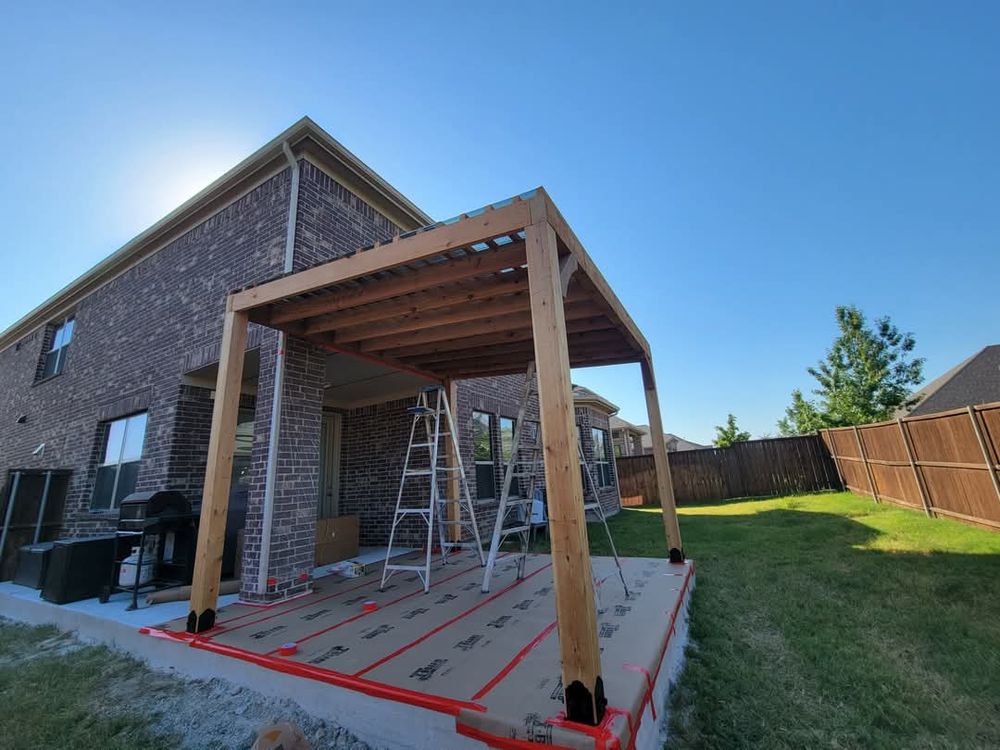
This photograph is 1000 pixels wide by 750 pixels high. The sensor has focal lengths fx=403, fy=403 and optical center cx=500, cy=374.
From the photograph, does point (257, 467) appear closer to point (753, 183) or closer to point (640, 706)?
point (640, 706)

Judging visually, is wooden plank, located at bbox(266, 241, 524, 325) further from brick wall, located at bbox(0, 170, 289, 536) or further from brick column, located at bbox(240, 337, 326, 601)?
brick wall, located at bbox(0, 170, 289, 536)

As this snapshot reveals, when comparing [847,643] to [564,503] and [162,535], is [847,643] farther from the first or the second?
[162,535]

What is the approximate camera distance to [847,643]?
10.4 ft

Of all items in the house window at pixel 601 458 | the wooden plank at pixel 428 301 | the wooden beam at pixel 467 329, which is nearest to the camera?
the wooden plank at pixel 428 301

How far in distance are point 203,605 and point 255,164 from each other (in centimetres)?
550

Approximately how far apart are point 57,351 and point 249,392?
7.77 metres

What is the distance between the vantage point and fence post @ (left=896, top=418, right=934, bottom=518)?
734 centimetres

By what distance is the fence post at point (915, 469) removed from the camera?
24.1 feet

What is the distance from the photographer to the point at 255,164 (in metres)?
5.68

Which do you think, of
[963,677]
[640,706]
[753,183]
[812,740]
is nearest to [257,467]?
[640,706]

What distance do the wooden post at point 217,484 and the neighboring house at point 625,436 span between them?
22.7 meters

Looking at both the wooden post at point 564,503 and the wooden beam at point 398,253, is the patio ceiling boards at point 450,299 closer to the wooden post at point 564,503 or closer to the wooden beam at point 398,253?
the wooden beam at point 398,253

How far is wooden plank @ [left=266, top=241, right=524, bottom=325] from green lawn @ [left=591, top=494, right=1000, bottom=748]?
3143mm

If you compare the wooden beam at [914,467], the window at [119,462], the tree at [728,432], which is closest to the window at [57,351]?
the window at [119,462]
